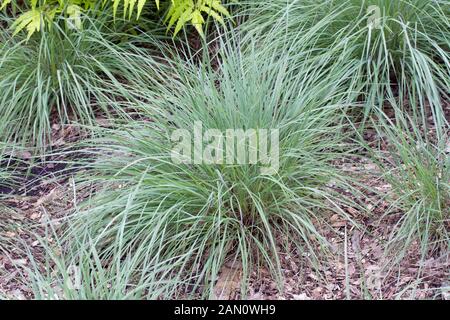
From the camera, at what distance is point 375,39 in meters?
5.31

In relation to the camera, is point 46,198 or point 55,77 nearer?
point 46,198

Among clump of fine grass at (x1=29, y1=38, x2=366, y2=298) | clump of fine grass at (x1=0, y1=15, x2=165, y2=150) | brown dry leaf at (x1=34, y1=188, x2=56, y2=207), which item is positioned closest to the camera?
clump of fine grass at (x1=29, y1=38, x2=366, y2=298)

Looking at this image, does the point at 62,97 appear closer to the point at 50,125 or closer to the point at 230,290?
the point at 50,125

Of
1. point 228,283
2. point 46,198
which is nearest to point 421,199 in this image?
point 228,283

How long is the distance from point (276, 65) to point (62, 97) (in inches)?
62.5

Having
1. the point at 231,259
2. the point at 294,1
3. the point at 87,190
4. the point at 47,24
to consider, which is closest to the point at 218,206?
the point at 231,259

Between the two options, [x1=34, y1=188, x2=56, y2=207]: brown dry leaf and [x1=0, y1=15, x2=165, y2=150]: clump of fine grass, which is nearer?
[x1=34, y1=188, x2=56, y2=207]: brown dry leaf

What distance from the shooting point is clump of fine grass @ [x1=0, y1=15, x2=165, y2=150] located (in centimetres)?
564

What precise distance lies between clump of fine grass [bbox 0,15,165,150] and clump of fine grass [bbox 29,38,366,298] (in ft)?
2.77

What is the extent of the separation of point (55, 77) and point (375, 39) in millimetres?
2293

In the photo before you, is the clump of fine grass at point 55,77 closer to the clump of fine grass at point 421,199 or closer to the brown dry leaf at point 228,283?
the brown dry leaf at point 228,283

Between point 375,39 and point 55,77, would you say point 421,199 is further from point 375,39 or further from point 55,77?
point 55,77


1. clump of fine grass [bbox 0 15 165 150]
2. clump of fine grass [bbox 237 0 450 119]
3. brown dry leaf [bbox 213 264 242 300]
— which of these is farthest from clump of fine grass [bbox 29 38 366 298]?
clump of fine grass [bbox 0 15 165 150]

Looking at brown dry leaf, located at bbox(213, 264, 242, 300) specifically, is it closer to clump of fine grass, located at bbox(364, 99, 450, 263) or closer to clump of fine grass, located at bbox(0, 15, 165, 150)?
clump of fine grass, located at bbox(364, 99, 450, 263)
